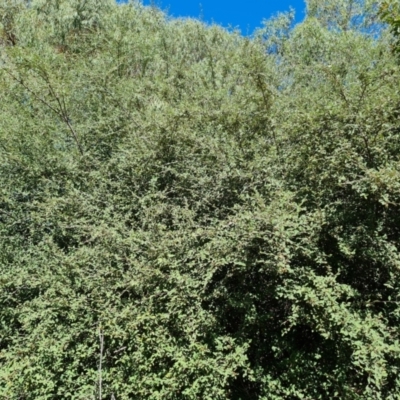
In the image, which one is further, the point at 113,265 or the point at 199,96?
the point at 199,96

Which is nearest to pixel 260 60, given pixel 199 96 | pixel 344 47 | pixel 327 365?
pixel 199 96

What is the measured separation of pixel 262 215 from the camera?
87.7 inches

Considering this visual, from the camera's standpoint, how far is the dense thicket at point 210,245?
2.22m

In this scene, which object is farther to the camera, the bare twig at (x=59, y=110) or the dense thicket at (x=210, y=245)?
A: the bare twig at (x=59, y=110)

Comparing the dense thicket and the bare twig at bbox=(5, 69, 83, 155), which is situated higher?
the bare twig at bbox=(5, 69, 83, 155)

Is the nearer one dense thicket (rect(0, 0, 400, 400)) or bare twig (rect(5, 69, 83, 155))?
dense thicket (rect(0, 0, 400, 400))

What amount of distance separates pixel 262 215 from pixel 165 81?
3026mm

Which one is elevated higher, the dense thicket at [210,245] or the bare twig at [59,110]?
the bare twig at [59,110]

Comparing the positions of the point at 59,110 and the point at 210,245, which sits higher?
the point at 59,110

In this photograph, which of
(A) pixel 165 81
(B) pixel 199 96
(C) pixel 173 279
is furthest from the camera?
(A) pixel 165 81

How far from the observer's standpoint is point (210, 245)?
7.78 ft

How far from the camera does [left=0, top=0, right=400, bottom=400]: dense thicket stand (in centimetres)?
222

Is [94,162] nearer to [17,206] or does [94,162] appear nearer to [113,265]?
[17,206]

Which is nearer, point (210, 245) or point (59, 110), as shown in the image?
point (210, 245)
